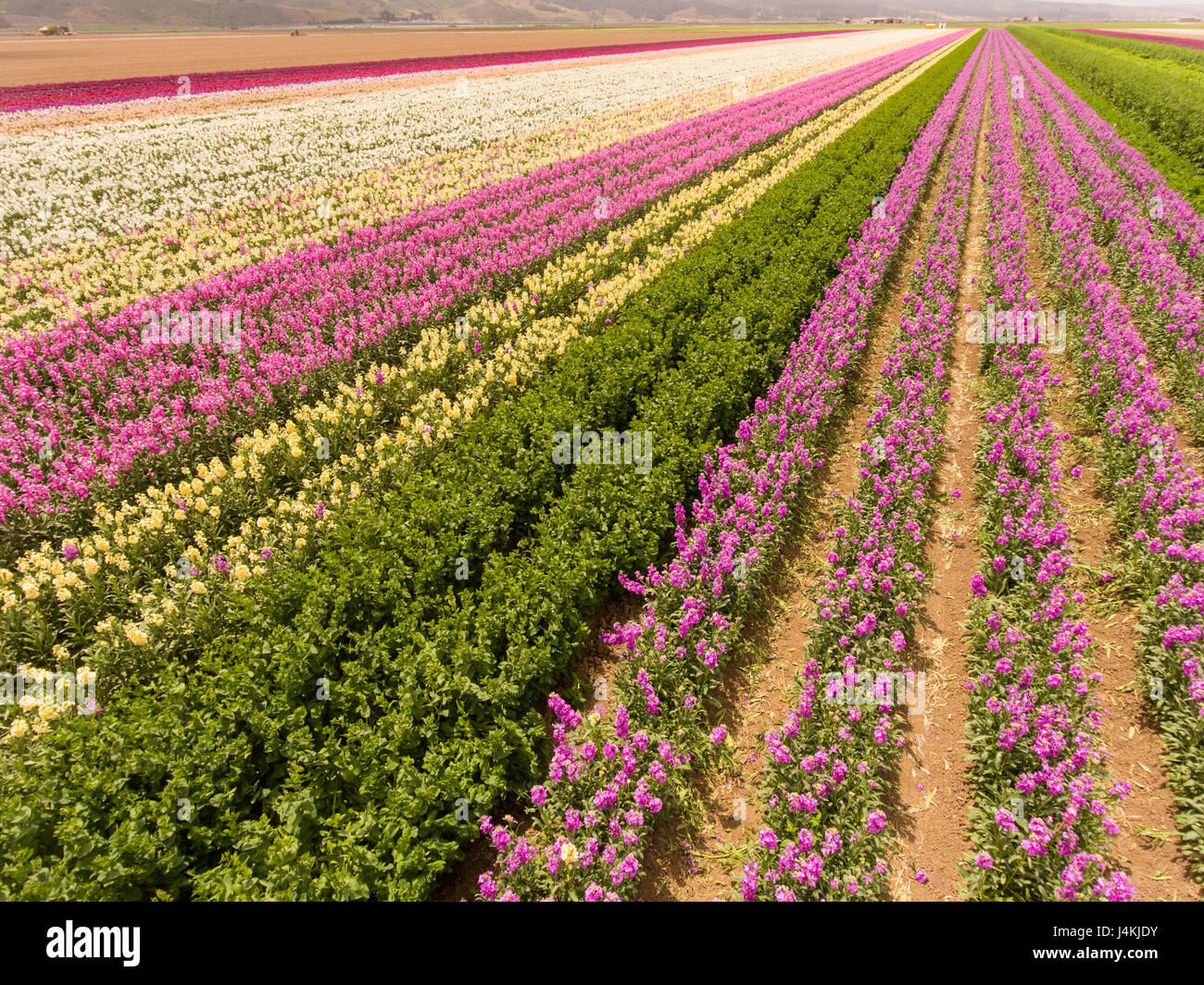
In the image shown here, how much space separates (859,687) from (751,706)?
3.79 feet

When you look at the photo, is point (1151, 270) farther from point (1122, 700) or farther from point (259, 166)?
point (259, 166)

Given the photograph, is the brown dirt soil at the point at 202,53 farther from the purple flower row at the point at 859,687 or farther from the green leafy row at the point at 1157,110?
the purple flower row at the point at 859,687

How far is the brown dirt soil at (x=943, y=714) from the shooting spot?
196 inches

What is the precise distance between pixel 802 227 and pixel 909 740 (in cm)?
1396

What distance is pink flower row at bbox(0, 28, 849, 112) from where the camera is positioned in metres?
38.5

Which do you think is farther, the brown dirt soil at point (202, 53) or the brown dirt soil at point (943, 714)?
the brown dirt soil at point (202, 53)

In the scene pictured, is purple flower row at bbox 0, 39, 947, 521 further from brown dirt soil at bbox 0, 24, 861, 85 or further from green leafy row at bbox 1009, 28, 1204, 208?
brown dirt soil at bbox 0, 24, 861, 85

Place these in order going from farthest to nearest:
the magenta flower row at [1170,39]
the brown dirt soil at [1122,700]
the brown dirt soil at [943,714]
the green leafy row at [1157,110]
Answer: the magenta flower row at [1170,39] → the green leafy row at [1157,110] → the brown dirt soil at [943,714] → the brown dirt soil at [1122,700]

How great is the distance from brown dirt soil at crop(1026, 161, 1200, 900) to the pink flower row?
55.5 metres

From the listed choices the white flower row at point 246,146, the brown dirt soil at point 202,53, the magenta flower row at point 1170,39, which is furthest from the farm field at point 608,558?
the magenta flower row at point 1170,39

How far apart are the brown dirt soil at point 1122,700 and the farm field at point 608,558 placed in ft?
0.13

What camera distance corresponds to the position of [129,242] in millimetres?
16750

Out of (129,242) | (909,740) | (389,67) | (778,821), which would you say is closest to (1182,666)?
(909,740)
